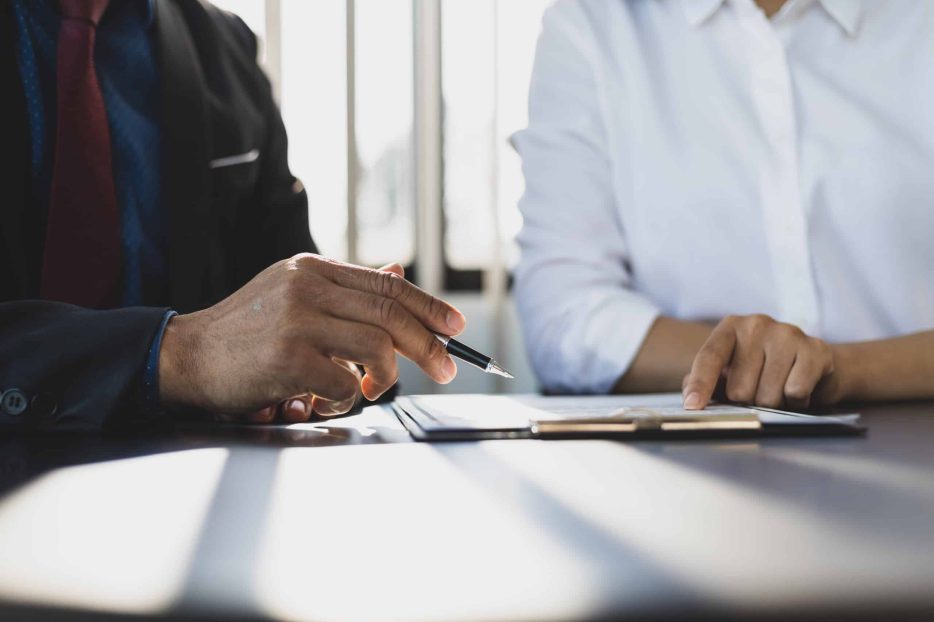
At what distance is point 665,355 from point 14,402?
787 millimetres

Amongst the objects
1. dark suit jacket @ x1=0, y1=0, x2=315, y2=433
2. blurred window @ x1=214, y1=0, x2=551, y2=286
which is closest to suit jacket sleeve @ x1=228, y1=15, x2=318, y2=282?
dark suit jacket @ x1=0, y1=0, x2=315, y2=433

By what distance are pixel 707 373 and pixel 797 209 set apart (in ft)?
1.92

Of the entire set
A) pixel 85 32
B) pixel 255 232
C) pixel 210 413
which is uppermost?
pixel 85 32

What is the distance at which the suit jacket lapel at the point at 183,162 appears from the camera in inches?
43.6

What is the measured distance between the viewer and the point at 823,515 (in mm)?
353

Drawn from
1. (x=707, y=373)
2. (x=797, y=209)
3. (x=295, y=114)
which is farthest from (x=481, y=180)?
(x=707, y=373)

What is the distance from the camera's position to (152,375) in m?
0.71

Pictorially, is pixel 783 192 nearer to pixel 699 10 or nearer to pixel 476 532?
pixel 699 10

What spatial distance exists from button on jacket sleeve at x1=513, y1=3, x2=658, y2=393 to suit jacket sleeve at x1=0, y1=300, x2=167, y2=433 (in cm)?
66

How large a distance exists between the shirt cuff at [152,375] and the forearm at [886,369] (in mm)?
702

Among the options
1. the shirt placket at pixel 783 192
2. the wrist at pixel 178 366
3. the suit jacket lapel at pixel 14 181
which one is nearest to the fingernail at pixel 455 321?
the wrist at pixel 178 366

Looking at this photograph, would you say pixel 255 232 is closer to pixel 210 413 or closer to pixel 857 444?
pixel 210 413

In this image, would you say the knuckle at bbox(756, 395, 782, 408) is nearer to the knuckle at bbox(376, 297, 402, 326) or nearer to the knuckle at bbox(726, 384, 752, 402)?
the knuckle at bbox(726, 384, 752, 402)

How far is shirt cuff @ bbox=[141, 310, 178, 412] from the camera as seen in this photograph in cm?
71
